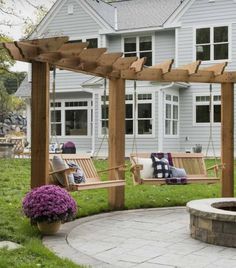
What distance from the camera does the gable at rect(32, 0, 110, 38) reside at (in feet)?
71.9

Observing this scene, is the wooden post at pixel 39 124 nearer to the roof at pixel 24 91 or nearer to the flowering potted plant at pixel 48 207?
the flowering potted plant at pixel 48 207

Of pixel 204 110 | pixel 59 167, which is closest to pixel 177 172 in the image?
pixel 59 167

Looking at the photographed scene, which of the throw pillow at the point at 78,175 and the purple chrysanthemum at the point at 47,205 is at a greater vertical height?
the throw pillow at the point at 78,175

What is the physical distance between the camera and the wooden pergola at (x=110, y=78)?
623 cm

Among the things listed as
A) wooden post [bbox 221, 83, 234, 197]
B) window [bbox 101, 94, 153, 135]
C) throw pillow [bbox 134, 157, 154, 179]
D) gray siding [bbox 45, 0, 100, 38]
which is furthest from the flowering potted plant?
gray siding [bbox 45, 0, 100, 38]

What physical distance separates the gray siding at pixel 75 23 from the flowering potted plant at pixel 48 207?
16683 mm

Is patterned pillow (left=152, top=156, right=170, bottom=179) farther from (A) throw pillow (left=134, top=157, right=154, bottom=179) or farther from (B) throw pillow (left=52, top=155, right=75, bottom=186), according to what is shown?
(B) throw pillow (left=52, top=155, right=75, bottom=186)

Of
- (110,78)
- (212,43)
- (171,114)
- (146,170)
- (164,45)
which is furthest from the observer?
(164,45)

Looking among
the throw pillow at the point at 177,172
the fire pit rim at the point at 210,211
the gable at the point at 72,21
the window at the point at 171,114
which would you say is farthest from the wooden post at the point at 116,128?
the gable at the point at 72,21

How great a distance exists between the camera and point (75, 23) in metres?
22.2

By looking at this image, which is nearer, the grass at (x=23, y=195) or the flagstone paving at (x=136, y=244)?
the grass at (x=23, y=195)

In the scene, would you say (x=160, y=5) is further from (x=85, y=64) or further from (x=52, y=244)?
(x=52, y=244)

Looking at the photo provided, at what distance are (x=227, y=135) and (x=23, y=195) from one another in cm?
398

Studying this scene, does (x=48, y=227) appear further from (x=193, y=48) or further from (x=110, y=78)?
(x=193, y=48)
